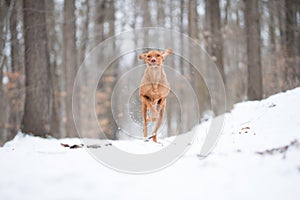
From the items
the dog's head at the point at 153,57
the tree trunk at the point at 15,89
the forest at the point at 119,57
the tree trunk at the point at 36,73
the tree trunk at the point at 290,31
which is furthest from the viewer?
the tree trunk at the point at 290,31

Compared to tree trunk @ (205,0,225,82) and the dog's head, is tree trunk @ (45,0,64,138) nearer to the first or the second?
tree trunk @ (205,0,225,82)

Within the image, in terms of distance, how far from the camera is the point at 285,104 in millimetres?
4926

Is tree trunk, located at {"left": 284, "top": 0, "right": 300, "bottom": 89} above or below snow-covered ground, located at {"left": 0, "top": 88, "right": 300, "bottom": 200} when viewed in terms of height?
above

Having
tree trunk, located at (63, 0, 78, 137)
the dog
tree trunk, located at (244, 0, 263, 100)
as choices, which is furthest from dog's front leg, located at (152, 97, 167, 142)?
tree trunk, located at (63, 0, 78, 137)

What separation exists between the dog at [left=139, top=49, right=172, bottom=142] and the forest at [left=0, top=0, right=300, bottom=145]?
189 mm

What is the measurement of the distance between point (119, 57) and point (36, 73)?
3.99 metres

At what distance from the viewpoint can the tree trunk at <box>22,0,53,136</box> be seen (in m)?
7.68

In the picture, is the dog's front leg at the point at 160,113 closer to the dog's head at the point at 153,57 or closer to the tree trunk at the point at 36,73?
the dog's head at the point at 153,57

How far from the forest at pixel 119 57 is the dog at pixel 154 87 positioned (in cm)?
19

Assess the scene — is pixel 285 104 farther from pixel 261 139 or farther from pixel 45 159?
pixel 45 159

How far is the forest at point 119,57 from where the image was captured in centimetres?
544

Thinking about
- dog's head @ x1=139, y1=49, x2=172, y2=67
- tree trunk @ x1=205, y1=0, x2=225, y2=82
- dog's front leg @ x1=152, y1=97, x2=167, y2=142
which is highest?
tree trunk @ x1=205, y1=0, x2=225, y2=82

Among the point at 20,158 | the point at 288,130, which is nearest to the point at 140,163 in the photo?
the point at 20,158

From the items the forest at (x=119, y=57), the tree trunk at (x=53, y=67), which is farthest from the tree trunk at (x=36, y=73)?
the tree trunk at (x=53, y=67)
